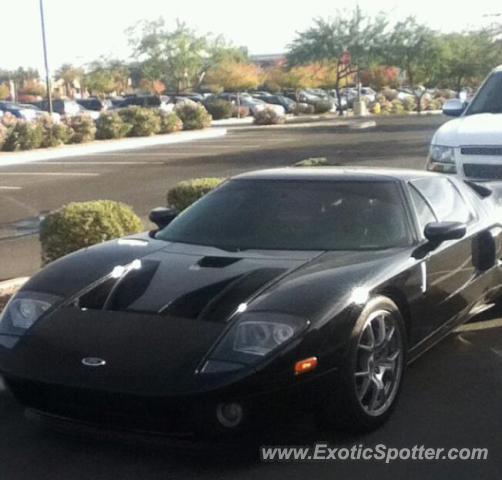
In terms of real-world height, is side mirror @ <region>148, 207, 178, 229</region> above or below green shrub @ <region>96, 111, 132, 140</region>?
above

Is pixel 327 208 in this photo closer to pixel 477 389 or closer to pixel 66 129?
pixel 477 389

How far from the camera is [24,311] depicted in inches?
199

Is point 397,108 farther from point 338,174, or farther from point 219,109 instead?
point 338,174

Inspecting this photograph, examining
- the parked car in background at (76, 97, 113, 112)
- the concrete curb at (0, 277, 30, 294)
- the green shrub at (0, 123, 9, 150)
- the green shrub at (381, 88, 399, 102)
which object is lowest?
the green shrub at (381, 88, 399, 102)

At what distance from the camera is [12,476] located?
4.46 meters

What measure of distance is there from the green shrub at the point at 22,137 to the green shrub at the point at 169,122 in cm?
799

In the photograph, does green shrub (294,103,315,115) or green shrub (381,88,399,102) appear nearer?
green shrub (294,103,315,115)

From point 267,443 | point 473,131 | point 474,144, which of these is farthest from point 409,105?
point 267,443

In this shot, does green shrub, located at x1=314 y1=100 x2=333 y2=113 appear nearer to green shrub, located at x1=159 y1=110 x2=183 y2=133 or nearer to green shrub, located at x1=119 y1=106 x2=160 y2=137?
green shrub, located at x1=159 y1=110 x2=183 y2=133

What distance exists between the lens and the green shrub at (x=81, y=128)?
3138 centimetres

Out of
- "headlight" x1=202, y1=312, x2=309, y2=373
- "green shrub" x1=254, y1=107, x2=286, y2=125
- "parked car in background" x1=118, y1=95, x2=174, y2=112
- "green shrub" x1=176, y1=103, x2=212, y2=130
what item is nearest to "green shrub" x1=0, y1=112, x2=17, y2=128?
"green shrub" x1=176, y1=103, x2=212, y2=130

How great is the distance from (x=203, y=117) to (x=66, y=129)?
9.30 m

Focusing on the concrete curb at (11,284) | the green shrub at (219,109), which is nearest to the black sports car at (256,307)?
the concrete curb at (11,284)

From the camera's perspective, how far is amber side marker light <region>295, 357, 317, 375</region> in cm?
442
